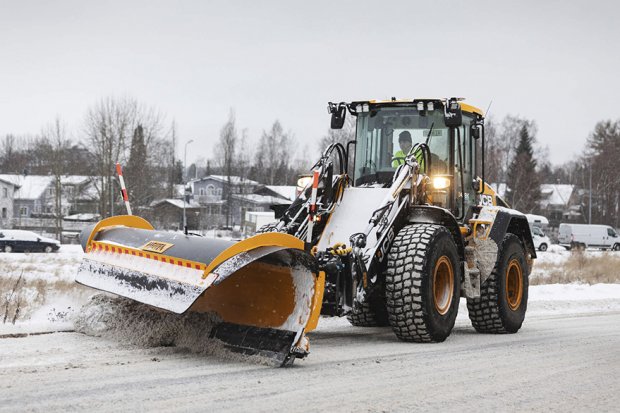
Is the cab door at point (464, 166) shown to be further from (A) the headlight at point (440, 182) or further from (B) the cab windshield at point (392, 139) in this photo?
(A) the headlight at point (440, 182)

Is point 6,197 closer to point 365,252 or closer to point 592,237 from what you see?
point 592,237

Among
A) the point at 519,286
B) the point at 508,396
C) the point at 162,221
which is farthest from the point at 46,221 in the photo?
the point at 508,396

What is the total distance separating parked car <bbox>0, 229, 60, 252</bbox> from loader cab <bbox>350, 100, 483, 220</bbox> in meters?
34.0

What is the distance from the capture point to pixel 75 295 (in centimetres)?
1074

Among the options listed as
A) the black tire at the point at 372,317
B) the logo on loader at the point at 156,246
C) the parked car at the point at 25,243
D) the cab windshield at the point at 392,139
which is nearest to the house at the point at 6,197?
the parked car at the point at 25,243

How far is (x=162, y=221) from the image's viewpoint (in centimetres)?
4978

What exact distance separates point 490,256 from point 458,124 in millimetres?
1756

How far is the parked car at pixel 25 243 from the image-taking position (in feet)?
135

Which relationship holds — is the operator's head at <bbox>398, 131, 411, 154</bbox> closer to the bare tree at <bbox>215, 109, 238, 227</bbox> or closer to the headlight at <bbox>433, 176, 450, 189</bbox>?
the headlight at <bbox>433, 176, 450, 189</bbox>

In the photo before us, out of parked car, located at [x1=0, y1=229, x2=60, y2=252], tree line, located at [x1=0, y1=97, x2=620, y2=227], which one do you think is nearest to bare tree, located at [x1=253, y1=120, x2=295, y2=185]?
tree line, located at [x1=0, y1=97, x2=620, y2=227]

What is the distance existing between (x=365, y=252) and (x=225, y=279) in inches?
64.5

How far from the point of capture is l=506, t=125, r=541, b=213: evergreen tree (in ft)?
223

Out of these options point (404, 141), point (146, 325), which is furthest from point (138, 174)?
point (146, 325)

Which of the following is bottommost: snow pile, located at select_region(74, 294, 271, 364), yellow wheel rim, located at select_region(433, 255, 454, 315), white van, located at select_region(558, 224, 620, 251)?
white van, located at select_region(558, 224, 620, 251)
